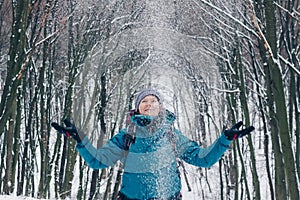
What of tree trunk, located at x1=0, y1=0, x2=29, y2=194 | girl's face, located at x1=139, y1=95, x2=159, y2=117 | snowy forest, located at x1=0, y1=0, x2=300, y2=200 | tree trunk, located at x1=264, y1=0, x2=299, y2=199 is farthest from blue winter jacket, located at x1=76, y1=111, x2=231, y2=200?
tree trunk, located at x1=0, y1=0, x2=29, y2=194

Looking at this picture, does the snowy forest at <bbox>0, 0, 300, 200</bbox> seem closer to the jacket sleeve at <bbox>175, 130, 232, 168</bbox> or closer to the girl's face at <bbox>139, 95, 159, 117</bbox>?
the jacket sleeve at <bbox>175, 130, 232, 168</bbox>

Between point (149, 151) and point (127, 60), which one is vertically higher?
point (127, 60)

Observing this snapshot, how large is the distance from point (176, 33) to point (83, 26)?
2.50m

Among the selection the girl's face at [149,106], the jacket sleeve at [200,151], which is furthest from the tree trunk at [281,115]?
the girl's face at [149,106]

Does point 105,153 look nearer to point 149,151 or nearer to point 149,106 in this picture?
point 149,151

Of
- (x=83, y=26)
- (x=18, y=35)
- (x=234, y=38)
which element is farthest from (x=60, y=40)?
(x=18, y=35)

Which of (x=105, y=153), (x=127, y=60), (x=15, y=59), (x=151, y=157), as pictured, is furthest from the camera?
(x=127, y=60)

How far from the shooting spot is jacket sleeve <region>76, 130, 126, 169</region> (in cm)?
375

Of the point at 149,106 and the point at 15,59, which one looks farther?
the point at 15,59

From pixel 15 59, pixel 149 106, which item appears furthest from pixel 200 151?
pixel 15 59

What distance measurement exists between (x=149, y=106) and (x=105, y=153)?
502mm

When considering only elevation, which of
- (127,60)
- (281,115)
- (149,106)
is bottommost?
(149,106)

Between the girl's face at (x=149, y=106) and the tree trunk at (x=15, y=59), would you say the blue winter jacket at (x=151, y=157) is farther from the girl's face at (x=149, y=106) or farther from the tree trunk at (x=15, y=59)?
the tree trunk at (x=15, y=59)

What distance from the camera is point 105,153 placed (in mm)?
3803
